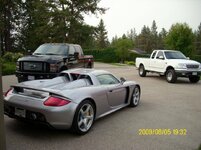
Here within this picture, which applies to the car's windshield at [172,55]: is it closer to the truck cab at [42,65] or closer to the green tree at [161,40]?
the truck cab at [42,65]

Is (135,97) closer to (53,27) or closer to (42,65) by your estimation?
(42,65)

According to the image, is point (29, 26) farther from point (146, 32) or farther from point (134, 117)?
point (146, 32)

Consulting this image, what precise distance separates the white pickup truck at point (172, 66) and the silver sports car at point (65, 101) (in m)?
7.92

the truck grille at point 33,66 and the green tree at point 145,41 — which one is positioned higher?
the green tree at point 145,41

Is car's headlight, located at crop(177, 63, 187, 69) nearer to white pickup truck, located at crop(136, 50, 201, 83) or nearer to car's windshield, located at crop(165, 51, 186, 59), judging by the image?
white pickup truck, located at crop(136, 50, 201, 83)

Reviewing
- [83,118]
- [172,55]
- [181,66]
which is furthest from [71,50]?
[172,55]

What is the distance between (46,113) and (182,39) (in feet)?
118

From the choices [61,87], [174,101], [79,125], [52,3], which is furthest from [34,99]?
[52,3]

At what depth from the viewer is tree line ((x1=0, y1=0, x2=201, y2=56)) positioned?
1110 inches

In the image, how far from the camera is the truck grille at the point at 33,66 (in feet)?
28.7

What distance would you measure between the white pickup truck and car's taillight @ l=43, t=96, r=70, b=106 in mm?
9668

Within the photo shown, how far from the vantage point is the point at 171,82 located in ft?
41.9

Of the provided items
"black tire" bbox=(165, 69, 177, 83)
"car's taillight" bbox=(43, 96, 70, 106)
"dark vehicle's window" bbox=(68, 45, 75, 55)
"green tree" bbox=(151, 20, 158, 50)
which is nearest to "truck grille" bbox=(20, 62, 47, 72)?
"dark vehicle's window" bbox=(68, 45, 75, 55)

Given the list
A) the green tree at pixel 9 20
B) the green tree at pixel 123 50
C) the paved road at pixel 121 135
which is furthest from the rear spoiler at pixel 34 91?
the green tree at pixel 123 50
